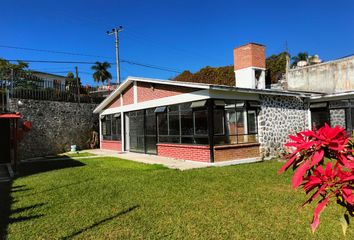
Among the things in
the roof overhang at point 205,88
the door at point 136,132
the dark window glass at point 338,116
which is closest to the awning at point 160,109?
the roof overhang at point 205,88

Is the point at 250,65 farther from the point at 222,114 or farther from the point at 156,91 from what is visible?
the point at 222,114

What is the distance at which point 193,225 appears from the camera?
441 centimetres

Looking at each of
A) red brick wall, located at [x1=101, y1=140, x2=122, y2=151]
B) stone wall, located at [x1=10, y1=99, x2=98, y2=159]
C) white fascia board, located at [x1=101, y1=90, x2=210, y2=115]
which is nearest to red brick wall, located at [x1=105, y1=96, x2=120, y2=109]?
white fascia board, located at [x1=101, y1=90, x2=210, y2=115]

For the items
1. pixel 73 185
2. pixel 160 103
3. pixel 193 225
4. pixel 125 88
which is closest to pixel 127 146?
pixel 125 88

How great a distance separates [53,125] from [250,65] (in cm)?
1233

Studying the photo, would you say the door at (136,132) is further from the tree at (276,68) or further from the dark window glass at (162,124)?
the tree at (276,68)

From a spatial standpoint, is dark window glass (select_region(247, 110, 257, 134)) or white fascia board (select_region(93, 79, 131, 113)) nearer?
dark window glass (select_region(247, 110, 257, 134))

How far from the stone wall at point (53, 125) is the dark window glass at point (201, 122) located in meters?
10.3

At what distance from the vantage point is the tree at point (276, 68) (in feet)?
61.8

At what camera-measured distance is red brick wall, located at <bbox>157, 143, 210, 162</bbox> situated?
36.6ft

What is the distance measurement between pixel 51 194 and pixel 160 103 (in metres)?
7.70

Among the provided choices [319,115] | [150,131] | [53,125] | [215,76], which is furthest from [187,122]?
[215,76]

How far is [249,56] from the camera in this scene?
16.3m

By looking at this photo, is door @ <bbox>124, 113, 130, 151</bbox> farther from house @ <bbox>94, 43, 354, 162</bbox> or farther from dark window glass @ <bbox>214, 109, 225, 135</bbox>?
dark window glass @ <bbox>214, 109, 225, 135</bbox>
